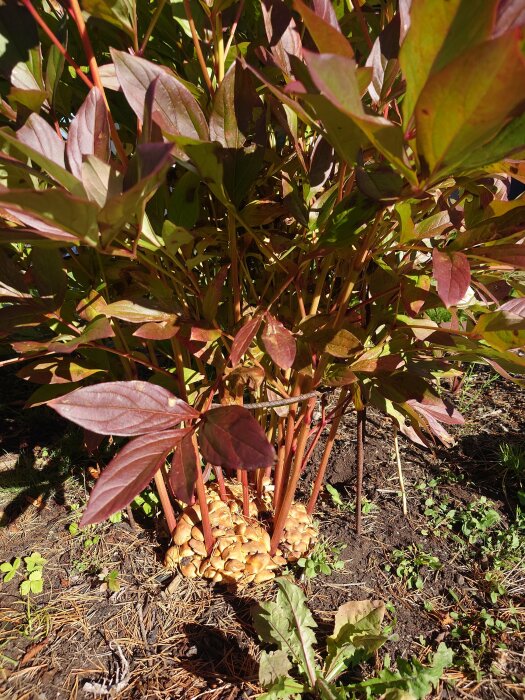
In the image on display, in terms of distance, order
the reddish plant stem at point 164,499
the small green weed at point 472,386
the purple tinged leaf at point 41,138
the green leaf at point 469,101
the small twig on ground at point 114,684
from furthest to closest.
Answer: the small green weed at point 472,386, the reddish plant stem at point 164,499, the small twig on ground at point 114,684, the purple tinged leaf at point 41,138, the green leaf at point 469,101

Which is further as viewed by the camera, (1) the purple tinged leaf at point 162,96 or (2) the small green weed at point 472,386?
(2) the small green weed at point 472,386

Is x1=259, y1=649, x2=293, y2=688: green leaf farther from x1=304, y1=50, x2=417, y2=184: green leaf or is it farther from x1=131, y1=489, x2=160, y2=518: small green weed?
x1=304, y1=50, x2=417, y2=184: green leaf

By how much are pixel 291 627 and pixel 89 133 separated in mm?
984

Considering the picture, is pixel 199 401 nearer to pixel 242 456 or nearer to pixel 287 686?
pixel 242 456

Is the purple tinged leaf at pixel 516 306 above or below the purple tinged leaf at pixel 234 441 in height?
above

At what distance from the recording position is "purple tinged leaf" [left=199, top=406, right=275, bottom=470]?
0.60 metres

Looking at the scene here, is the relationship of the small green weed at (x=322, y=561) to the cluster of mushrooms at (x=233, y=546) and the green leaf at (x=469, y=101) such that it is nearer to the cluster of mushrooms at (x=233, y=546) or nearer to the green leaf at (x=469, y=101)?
the cluster of mushrooms at (x=233, y=546)

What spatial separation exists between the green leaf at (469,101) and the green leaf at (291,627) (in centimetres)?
89

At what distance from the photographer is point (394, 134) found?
0.43 meters

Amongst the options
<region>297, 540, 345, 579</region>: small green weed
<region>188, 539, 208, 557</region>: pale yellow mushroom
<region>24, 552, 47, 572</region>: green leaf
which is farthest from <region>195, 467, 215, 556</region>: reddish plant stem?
<region>24, 552, 47, 572</region>: green leaf

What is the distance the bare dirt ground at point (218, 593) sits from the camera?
1.03 m

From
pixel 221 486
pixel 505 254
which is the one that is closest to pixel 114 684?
pixel 221 486

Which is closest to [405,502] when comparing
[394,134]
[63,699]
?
[63,699]

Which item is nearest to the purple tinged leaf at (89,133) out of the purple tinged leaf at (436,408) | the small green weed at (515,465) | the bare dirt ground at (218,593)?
the purple tinged leaf at (436,408)
